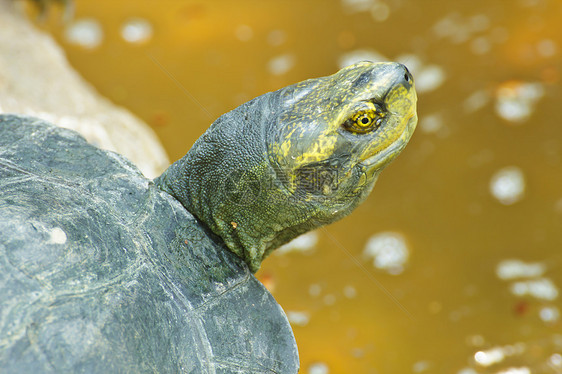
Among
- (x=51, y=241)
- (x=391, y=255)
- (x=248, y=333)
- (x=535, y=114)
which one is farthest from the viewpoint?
(x=535, y=114)

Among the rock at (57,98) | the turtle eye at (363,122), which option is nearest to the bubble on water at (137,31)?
the rock at (57,98)

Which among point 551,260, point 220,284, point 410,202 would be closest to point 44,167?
point 220,284

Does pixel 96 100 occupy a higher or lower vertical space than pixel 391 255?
higher

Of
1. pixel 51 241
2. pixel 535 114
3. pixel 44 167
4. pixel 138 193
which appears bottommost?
pixel 51 241

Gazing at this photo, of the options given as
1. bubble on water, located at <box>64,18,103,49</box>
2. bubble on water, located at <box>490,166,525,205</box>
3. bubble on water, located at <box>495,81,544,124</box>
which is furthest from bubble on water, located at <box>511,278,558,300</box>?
bubble on water, located at <box>64,18,103,49</box>

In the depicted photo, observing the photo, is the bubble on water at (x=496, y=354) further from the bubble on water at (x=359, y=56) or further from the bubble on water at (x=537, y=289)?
the bubble on water at (x=359, y=56)

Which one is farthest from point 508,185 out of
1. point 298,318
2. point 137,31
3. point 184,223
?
point 137,31

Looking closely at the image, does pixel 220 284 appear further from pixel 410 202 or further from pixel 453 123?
pixel 453 123

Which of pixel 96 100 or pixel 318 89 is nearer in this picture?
pixel 318 89
